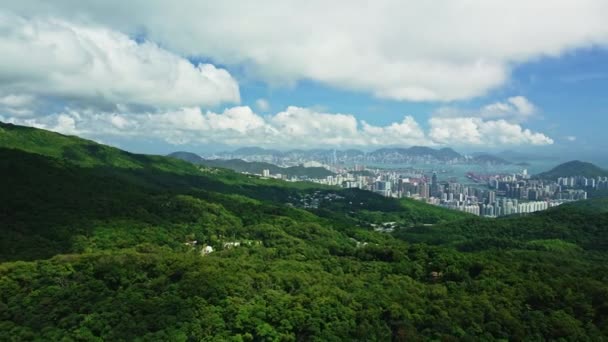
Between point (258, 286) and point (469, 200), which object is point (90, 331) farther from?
point (469, 200)

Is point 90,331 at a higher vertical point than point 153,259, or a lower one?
lower

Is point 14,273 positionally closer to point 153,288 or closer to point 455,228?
point 153,288

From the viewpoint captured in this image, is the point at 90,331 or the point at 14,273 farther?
the point at 14,273

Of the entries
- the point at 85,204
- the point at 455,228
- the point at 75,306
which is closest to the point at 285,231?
the point at 85,204

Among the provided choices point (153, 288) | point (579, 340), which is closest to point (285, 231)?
point (153, 288)

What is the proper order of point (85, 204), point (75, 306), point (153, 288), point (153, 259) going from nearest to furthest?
1. point (75, 306)
2. point (153, 288)
3. point (153, 259)
4. point (85, 204)

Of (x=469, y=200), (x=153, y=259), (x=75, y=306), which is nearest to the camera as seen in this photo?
(x=75, y=306)
